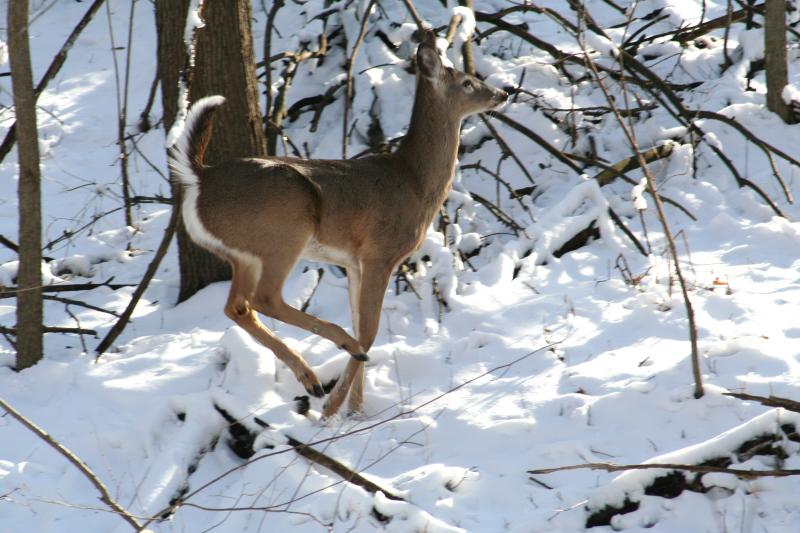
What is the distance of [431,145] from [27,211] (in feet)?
7.74

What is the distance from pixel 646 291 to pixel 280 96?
121 inches

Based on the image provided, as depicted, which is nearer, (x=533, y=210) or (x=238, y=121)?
(x=238, y=121)

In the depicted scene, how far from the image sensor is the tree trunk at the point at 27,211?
5133 mm

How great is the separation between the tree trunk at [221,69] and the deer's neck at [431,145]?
102cm

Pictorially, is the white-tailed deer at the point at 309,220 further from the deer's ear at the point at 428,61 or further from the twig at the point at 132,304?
the twig at the point at 132,304

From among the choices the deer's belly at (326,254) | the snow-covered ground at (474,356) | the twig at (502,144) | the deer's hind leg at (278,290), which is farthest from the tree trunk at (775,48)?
the deer's hind leg at (278,290)

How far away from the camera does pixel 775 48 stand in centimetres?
798

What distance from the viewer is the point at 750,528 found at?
343 centimetres

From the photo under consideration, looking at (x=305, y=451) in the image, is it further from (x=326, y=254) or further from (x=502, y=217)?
(x=502, y=217)

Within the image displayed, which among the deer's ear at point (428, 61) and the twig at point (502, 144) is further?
the twig at point (502, 144)

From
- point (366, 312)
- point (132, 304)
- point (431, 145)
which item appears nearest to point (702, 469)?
point (366, 312)

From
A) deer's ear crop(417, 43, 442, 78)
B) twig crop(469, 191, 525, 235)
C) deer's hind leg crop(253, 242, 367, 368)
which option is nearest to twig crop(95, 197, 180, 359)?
deer's hind leg crop(253, 242, 367, 368)

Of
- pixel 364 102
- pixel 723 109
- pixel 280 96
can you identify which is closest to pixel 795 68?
pixel 723 109

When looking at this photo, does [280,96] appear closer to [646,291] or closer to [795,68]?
[646,291]
